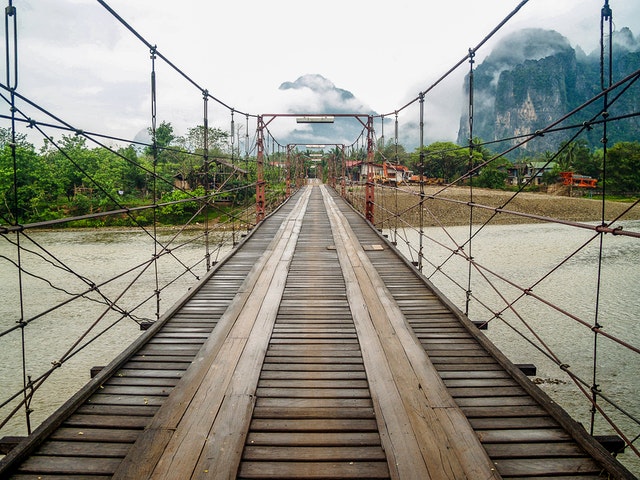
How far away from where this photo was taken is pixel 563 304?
7.43 m

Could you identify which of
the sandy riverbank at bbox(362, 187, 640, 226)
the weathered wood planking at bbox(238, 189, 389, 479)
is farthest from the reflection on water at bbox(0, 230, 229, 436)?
the sandy riverbank at bbox(362, 187, 640, 226)

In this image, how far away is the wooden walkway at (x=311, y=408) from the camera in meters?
1.55

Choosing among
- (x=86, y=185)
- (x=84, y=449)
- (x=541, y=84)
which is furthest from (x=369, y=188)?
(x=541, y=84)

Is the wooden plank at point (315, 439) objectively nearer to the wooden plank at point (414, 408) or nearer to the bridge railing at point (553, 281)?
the wooden plank at point (414, 408)

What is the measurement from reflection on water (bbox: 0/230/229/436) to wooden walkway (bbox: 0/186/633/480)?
530 mm

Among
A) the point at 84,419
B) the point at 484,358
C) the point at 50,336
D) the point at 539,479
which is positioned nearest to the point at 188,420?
the point at 84,419

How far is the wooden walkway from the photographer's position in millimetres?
1546

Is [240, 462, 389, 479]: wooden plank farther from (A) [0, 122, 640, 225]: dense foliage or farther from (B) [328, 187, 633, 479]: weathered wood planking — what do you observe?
(A) [0, 122, 640, 225]: dense foliage

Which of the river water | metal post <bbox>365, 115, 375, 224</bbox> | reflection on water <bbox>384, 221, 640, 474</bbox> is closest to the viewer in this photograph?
reflection on water <bbox>384, 221, 640, 474</bbox>

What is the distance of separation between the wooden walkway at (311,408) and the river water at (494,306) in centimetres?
88

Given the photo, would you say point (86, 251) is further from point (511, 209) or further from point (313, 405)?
point (511, 209)

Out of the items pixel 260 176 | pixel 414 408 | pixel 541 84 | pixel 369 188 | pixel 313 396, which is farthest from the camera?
pixel 541 84

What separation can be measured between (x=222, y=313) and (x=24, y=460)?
5.33 feet

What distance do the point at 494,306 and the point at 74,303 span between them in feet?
25.2
